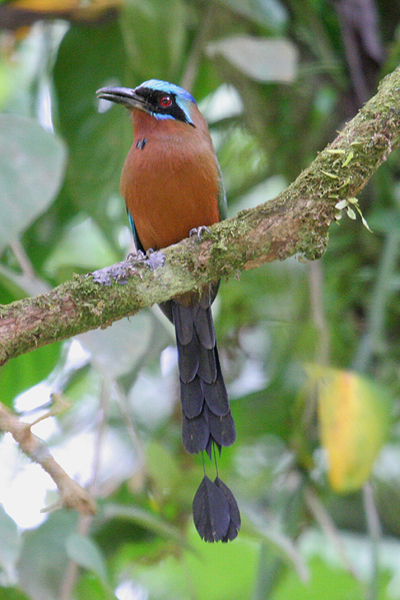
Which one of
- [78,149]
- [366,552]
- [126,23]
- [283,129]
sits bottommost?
[366,552]

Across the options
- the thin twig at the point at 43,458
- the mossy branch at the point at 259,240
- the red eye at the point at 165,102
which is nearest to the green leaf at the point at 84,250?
the red eye at the point at 165,102

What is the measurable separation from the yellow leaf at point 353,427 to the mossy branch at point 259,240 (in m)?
0.87

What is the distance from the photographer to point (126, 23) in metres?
2.80

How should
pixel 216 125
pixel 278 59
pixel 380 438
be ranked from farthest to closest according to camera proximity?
pixel 216 125
pixel 278 59
pixel 380 438

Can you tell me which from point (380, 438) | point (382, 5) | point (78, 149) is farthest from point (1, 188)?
point (382, 5)

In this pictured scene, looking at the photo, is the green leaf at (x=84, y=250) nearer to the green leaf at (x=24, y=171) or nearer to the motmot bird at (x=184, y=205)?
the motmot bird at (x=184, y=205)

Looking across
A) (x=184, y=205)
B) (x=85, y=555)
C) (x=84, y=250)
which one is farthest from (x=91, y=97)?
(x=85, y=555)

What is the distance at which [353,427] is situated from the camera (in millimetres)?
2365

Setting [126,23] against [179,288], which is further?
[126,23]

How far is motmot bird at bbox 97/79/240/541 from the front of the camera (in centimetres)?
213

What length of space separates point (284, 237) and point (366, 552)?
244 centimetres

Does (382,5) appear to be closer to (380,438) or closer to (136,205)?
(136,205)

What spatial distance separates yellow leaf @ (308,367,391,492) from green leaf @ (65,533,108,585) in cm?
86

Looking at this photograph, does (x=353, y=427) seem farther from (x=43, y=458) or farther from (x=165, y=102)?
(x=165, y=102)
